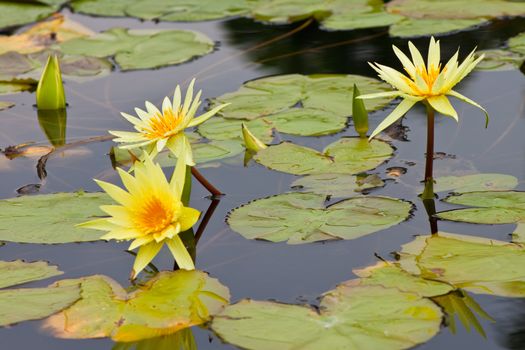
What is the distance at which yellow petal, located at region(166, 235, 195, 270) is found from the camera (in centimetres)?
280

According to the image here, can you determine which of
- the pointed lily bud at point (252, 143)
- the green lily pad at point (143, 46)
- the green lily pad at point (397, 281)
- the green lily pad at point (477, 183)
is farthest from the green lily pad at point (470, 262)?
the green lily pad at point (143, 46)

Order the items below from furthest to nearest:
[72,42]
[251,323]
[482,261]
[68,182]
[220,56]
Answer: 1. [72,42]
2. [220,56]
3. [68,182]
4. [482,261]
5. [251,323]

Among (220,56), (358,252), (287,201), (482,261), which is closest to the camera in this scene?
(482,261)

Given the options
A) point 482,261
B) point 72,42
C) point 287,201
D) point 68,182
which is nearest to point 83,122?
point 68,182

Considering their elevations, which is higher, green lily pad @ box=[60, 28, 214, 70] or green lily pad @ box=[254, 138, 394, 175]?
green lily pad @ box=[60, 28, 214, 70]

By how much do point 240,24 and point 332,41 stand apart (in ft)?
2.52

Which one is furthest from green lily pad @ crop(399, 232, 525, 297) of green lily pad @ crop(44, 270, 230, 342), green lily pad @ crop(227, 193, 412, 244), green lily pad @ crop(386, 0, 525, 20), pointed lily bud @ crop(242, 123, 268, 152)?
green lily pad @ crop(386, 0, 525, 20)

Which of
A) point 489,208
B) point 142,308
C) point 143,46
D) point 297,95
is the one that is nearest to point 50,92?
point 143,46

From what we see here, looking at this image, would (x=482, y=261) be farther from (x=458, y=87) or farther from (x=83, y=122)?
(x=83, y=122)

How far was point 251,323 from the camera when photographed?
2449 millimetres

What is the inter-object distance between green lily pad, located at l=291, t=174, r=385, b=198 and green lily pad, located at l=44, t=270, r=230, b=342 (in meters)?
0.70

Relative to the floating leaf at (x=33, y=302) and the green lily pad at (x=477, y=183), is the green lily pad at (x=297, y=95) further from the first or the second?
the floating leaf at (x=33, y=302)

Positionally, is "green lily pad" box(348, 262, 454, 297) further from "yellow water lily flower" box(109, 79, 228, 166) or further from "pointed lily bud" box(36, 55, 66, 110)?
"pointed lily bud" box(36, 55, 66, 110)

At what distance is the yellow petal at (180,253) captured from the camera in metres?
2.80
